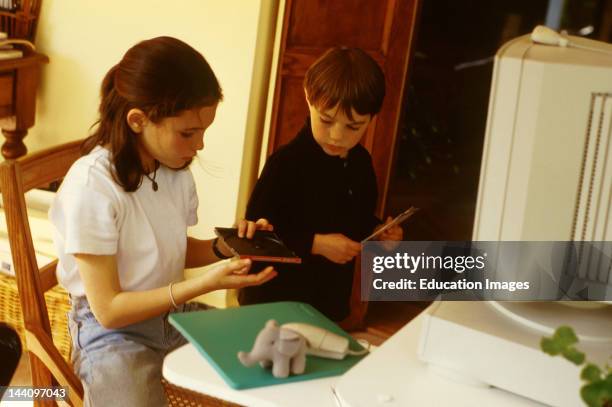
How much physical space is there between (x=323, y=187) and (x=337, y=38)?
90 cm

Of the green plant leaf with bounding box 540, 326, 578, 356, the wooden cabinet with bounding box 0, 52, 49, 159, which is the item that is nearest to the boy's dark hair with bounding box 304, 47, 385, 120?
the green plant leaf with bounding box 540, 326, 578, 356

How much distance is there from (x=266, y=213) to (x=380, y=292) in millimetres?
1325

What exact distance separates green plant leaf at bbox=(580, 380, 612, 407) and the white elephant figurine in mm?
379

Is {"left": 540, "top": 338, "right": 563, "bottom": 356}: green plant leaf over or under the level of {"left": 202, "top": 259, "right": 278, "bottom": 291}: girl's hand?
over

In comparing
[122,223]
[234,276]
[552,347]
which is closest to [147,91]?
[122,223]

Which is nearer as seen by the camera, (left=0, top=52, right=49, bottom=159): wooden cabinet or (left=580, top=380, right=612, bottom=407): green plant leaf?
(left=580, top=380, right=612, bottom=407): green plant leaf

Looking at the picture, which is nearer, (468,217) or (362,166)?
(362,166)

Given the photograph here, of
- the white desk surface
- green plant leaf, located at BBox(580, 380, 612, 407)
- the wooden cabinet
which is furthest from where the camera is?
the wooden cabinet

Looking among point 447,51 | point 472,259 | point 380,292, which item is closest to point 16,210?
point 472,259

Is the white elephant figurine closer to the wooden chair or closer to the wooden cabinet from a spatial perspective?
the wooden chair

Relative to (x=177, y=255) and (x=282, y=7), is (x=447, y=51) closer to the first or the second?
(x=282, y=7)

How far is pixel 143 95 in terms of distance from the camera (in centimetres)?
132

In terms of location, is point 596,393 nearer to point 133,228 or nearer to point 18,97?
point 133,228

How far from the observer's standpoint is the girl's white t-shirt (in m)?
1.28
